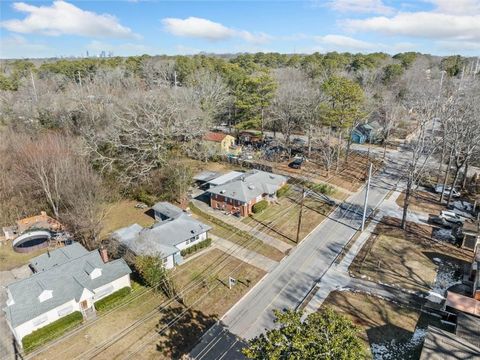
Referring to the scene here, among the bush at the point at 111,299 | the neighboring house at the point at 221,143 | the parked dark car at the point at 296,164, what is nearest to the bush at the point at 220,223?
the bush at the point at 111,299

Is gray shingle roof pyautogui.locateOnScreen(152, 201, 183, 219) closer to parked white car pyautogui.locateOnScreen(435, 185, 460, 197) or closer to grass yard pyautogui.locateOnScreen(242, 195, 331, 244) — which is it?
grass yard pyautogui.locateOnScreen(242, 195, 331, 244)

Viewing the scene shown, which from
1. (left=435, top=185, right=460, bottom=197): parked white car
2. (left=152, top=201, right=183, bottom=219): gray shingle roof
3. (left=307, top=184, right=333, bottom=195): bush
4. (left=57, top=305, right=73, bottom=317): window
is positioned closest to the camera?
(left=57, top=305, right=73, bottom=317): window

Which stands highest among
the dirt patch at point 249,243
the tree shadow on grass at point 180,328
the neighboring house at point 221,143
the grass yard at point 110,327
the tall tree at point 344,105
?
the tall tree at point 344,105

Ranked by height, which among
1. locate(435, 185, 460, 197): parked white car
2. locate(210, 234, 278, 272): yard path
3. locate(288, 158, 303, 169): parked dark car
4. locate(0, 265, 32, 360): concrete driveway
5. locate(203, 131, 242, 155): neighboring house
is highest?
locate(203, 131, 242, 155): neighboring house

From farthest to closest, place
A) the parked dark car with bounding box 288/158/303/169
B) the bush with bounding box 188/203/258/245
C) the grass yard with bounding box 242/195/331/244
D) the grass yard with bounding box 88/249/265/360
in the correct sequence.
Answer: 1. the parked dark car with bounding box 288/158/303/169
2. the grass yard with bounding box 242/195/331/244
3. the bush with bounding box 188/203/258/245
4. the grass yard with bounding box 88/249/265/360

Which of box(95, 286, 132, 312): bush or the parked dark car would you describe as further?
the parked dark car

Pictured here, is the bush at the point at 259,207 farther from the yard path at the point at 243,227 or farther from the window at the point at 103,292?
the window at the point at 103,292

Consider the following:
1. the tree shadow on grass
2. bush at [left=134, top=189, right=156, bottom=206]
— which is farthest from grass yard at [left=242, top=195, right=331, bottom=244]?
the tree shadow on grass
